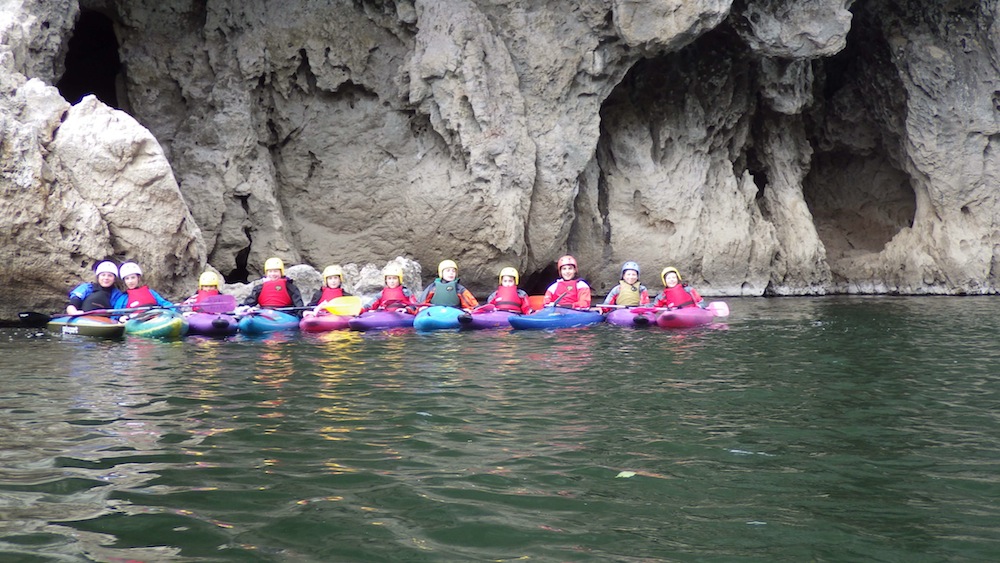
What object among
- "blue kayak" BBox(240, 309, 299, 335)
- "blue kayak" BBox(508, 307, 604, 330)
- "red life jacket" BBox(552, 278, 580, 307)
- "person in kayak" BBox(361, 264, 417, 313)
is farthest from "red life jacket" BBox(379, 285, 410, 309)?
"red life jacket" BBox(552, 278, 580, 307)

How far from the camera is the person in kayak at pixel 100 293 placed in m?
10.5

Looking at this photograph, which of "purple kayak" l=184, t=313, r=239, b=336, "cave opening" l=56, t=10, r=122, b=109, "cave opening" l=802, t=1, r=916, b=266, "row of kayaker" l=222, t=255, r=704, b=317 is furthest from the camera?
"cave opening" l=802, t=1, r=916, b=266

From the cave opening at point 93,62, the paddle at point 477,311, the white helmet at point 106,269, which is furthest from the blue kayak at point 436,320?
the cave opening at point 93,62

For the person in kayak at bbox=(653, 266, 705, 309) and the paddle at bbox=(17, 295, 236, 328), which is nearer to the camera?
the paddle at bbox=(17, 295, 236, 328)

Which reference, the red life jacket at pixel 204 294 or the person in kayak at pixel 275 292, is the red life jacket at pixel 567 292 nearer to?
the person in kayak at pixel 275 292

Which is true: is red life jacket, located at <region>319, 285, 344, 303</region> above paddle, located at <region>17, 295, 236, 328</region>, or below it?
above

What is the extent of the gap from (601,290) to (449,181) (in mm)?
4368

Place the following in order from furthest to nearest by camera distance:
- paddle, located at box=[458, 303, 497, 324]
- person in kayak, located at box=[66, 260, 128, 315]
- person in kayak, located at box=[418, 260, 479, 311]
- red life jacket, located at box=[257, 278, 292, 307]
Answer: person in kayak, located at box=[418, 260, 479, 311] < red life jacket, located at box=[257, 278, 292, 307] < paddle, located at box=[458, 303, 497, 324] < person in kayak, located at box=[66, 260, 128, 315]

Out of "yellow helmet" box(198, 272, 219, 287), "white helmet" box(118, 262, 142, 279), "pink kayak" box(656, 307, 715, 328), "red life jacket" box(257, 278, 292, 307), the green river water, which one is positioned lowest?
the green river water

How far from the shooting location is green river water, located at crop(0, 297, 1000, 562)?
10.2 ft

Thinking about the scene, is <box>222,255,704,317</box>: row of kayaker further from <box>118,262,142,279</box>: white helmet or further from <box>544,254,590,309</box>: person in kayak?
<box>118,262,142,279</box>: white helmet

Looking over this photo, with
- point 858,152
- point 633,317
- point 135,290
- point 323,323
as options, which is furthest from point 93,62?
point 858,152

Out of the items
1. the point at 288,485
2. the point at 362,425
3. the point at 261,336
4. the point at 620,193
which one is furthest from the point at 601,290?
the point at 288,485

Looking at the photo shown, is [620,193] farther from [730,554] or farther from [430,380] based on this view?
[730,554]
